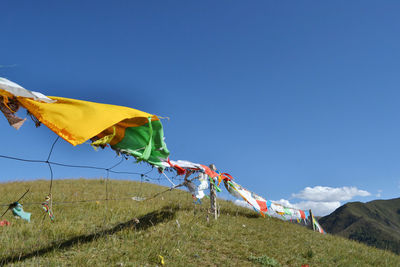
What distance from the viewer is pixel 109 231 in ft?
22.4

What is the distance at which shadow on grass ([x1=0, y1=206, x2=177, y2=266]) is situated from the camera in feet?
16.5

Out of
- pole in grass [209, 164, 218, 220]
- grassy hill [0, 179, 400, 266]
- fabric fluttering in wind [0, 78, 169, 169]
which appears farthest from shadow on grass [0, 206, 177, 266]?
fabric fluttering in wind [0, 78, 169, 169]

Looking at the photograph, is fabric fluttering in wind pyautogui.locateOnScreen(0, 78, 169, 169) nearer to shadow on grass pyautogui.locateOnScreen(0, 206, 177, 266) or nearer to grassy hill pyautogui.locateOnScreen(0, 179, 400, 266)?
grassy hill pyautogui.locateOnScreen(0, 179, 400, 266)

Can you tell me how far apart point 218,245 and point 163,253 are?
1920 mm

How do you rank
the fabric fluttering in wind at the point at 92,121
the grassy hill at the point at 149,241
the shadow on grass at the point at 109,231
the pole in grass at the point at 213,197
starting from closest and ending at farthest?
the fabric fluttering in wind at the point at 92,121
the shadow on grass at the point at 109,231
the grassy hill at the point at 149,241
the pole in grass at the point at 213,197

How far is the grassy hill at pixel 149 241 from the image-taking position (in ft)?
17.5

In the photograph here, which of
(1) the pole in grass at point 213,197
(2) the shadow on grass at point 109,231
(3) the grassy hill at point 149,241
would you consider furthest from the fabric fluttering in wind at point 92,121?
(1) the pole in grass at point 213,197

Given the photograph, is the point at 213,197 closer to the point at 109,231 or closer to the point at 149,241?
the point at 149,241

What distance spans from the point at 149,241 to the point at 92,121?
3.70 m

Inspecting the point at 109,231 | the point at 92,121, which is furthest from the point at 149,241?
the point at 92,121

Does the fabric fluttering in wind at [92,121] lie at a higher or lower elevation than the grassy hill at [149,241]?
higher

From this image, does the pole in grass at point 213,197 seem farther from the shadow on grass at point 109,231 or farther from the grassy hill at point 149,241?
the shadow on grass at point 109,231

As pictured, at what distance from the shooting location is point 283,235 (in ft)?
31.9

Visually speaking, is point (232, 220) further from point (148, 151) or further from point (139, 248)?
point (148, 151)
